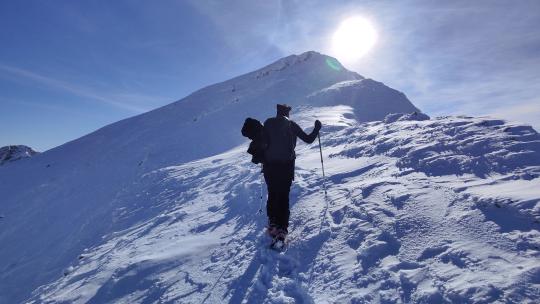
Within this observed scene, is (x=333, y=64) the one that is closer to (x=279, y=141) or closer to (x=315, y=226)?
(x=279, y=141)

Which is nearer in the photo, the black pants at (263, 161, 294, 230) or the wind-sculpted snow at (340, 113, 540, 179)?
the black pants at (263, 161, 294, 230)

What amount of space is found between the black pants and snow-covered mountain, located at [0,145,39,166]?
30920 millimetres

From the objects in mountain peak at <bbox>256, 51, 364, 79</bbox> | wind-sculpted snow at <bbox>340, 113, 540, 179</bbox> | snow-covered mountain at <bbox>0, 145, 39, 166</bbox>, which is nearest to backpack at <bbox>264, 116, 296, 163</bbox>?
wind-sculpted snow at <bbox>340, 113, 540, 179</bbox>

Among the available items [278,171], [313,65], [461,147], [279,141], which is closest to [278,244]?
[278,171]

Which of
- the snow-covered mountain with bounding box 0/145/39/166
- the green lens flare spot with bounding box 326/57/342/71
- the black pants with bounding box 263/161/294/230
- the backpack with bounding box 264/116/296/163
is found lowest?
the black pants with bounding box 263/161/294/230

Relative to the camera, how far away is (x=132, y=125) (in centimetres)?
3170

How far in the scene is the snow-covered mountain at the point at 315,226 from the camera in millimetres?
5492

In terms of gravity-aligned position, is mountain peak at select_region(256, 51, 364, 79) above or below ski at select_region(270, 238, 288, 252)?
above

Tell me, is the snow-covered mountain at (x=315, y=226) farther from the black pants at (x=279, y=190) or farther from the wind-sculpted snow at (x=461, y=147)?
the black pants at (x=279, y=190)

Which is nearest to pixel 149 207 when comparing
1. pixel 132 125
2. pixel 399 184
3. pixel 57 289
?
pixel 57 289

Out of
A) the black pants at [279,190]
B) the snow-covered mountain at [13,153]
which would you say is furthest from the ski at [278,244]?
the snow-covered mountain at [13,153]

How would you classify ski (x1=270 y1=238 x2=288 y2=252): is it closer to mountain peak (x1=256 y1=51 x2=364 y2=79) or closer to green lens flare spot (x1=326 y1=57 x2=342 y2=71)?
mountain peak (x1=256 y1=51 x2=364 y2=79)

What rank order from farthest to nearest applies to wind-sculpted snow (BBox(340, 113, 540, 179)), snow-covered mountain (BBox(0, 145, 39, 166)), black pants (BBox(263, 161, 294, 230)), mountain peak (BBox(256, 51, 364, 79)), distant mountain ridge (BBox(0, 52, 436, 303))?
mountain peak (BBox(256, 51, 364, 79)), snow-covered mountain (BBox(0, 145, 39, 166)), distant mountain ridge (BBox(0, 52, 436, 303)), wind-sculpted snow (BBox(340, 113, 540, 179)), black pants (BBox(263, 161, 294, 230))

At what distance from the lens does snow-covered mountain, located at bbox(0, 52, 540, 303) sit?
18.0 ft
